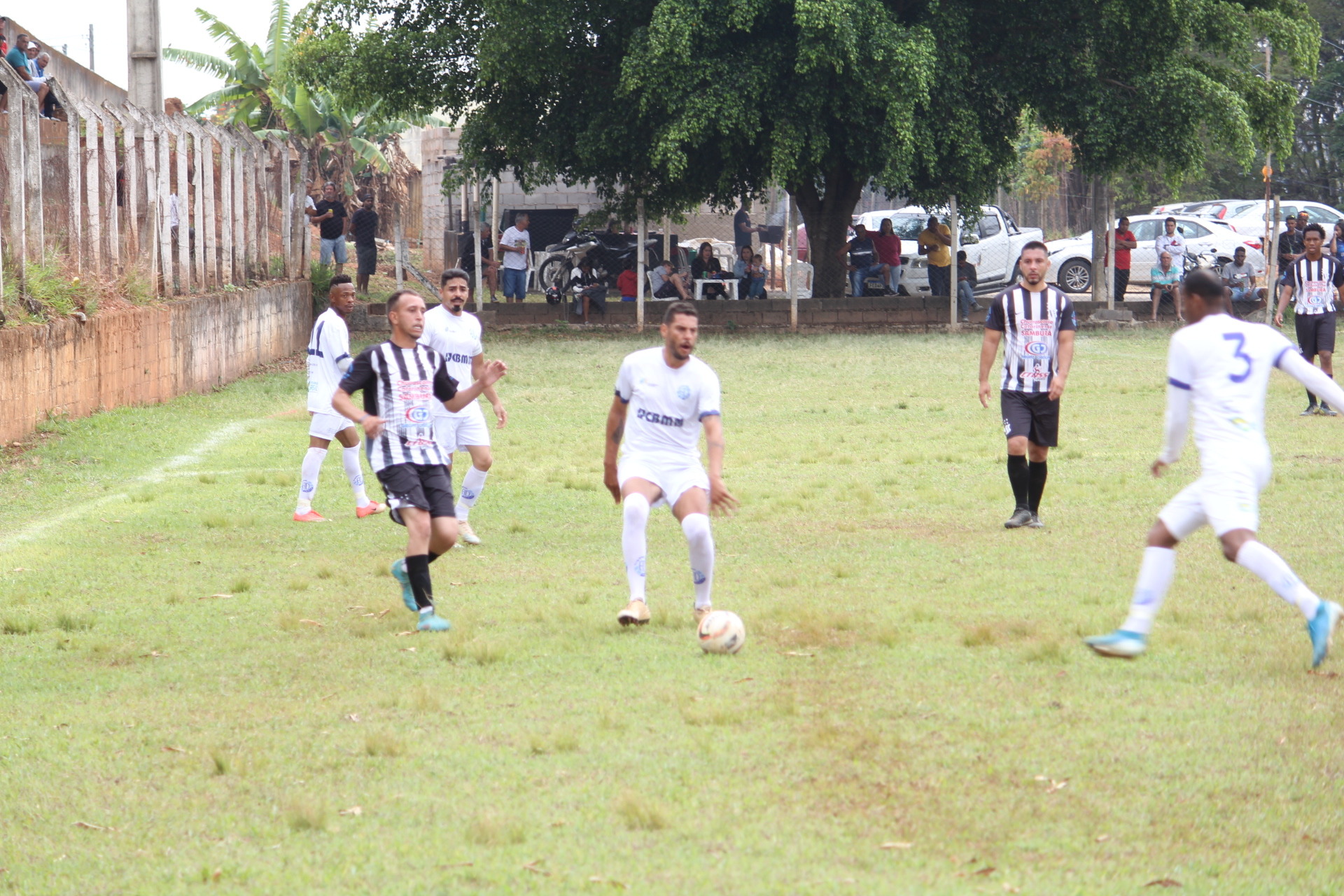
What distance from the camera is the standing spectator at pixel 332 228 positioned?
29.4 meters

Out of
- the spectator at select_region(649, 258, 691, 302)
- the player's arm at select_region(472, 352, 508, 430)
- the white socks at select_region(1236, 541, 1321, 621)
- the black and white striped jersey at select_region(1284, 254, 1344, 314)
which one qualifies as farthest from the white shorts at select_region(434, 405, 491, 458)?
the spectator at select_region(649, 258, 691, 302)

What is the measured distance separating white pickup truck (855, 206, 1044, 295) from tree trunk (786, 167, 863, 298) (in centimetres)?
148

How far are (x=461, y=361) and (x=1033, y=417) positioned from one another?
13.1 feet

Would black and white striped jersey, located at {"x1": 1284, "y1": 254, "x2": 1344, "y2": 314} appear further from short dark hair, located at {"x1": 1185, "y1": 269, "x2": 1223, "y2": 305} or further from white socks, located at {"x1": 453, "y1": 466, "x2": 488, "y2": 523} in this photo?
short dark hair, located at {"x1": 1185, "y1": 269, "x2": 1223, "y2": 305}

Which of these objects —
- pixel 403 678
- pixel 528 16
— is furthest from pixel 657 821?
pixel 528 16

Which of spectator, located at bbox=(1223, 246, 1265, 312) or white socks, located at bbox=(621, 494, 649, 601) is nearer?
white socks, located at bbox=(621, 494, 649, 601)

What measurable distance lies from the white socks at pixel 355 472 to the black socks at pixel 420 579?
3872 mm

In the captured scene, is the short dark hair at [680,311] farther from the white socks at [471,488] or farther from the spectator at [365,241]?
the spectator at [365,241]

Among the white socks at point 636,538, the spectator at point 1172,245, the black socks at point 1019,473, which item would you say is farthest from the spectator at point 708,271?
the white socks at point 636,538

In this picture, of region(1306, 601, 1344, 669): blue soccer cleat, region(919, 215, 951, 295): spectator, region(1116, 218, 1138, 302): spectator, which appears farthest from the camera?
region(1116, 218, 1138, 302): spectator

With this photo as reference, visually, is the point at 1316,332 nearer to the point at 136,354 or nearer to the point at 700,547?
the point at 700,547

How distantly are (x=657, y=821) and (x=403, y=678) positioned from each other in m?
2.17

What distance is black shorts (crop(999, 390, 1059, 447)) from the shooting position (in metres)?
10.7

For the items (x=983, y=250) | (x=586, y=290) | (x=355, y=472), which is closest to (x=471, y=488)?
(x=355, y=472)
